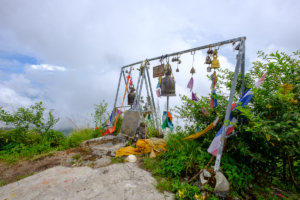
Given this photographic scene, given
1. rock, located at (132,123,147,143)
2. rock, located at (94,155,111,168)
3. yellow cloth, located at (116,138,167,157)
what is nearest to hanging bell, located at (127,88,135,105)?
rock, located at (132,123,147,143)

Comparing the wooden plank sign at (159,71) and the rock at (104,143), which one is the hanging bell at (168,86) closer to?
the wooden plank sign at (159,71)

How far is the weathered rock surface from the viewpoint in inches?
103

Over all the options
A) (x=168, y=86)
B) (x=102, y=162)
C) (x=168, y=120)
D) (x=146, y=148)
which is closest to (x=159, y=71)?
(x=168, y=86)

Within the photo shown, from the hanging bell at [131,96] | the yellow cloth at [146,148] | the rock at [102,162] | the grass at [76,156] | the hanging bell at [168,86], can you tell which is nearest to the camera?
the rock at [102,162]

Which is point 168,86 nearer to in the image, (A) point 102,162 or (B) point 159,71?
(B) point 159,71

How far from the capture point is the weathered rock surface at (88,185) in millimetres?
2625

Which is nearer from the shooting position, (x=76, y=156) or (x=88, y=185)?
(x=88, y=185)

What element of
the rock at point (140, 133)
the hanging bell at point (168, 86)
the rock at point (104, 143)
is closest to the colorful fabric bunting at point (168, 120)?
the hanging bell at point (168, 86)

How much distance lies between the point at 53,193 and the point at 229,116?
10.9ft

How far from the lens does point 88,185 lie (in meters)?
2.92

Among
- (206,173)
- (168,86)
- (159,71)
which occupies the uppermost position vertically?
(159,71)

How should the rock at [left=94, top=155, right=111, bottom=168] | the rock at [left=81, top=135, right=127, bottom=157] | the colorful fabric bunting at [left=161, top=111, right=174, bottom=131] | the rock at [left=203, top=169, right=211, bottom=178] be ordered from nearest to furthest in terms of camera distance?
the rock at [left=203, top=169, right=211, bottom=178] < the rock at [left=94, top=155, right=111, bottom=168] < the colorful fabric bunting at [left=161, top=111, right=174, bottom=131] < the rock at [left=81, top=135, right=127, bottom=157]

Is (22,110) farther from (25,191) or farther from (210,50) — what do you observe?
(210,50)

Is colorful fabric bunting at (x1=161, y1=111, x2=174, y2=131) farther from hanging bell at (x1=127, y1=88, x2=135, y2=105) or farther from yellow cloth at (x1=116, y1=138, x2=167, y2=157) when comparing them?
hanging bell at (x1=127, y1=88, x2=135, y2=105)
